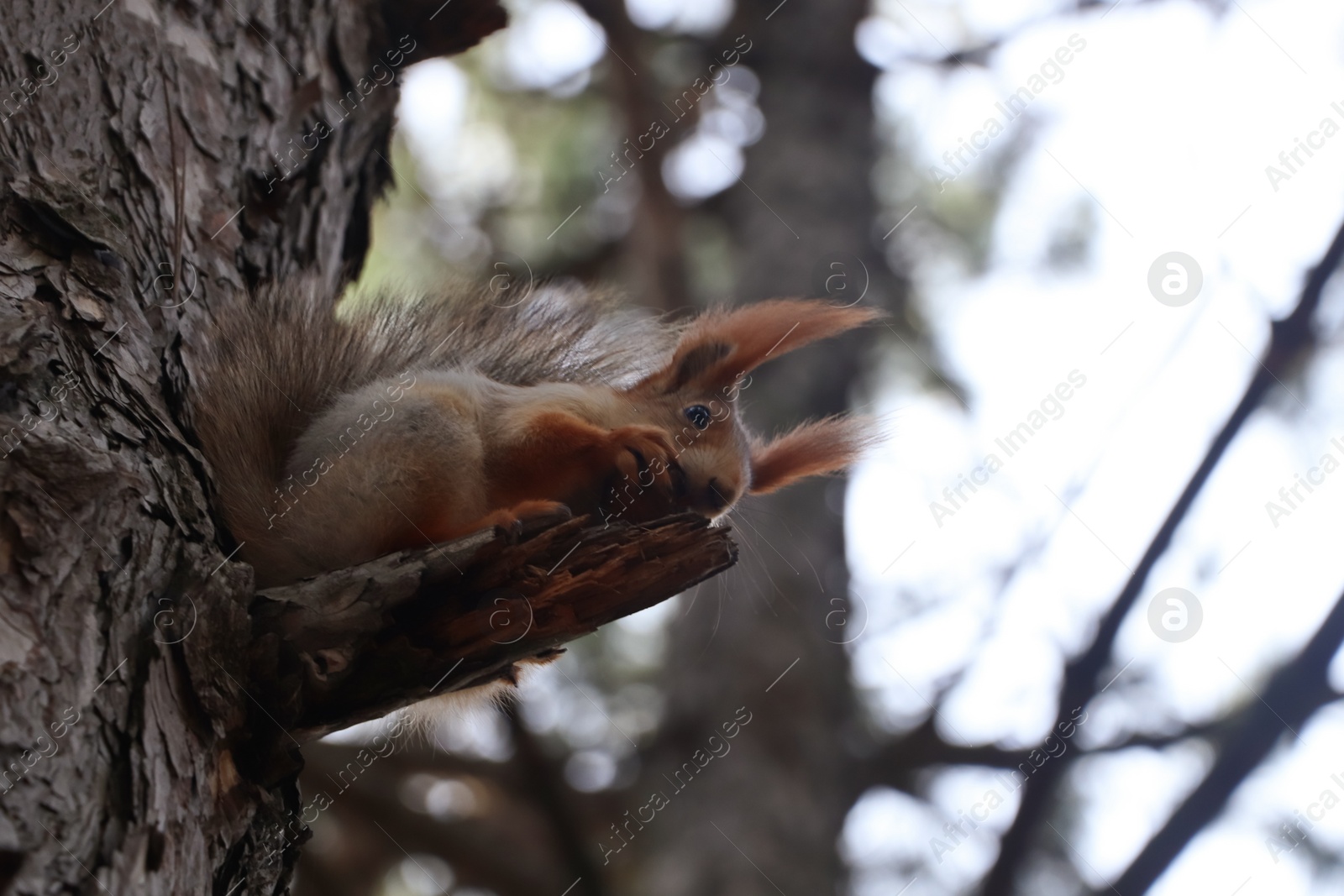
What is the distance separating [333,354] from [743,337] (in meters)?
0.78

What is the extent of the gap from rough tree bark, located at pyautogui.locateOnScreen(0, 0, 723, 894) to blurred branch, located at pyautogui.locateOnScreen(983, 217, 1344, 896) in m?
1.34

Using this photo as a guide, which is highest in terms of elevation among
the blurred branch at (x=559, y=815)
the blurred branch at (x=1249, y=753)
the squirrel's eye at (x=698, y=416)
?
the squirrel's eye at (x=698, y=416)

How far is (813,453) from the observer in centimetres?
206

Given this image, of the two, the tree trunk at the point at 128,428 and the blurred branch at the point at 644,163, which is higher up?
the tree trunk at the point at 128,428

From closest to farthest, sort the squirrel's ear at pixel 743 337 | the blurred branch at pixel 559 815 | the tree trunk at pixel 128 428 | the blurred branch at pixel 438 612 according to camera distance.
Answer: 1. the tree trunk at pixel 128 428
2. the blurred branch at pixel 438 612
3. the squirrel's ear at pixel 743 337
4. the blurred branch at pixel 559 815

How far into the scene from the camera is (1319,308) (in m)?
2.14

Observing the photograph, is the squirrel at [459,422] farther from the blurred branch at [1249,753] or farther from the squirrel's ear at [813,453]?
the blurred branch at [1249,753]

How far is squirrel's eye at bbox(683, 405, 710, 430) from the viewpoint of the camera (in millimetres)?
2023

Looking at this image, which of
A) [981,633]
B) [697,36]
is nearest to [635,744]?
[981,633]

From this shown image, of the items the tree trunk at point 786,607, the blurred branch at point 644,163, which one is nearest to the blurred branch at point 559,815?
the tree trunk at point 786,607

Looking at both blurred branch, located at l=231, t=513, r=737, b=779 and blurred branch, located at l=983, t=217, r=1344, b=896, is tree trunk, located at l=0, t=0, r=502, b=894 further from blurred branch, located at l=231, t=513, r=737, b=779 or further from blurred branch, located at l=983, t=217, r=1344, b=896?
blurred branch, located at l=983, t=217, r=1344, b=896

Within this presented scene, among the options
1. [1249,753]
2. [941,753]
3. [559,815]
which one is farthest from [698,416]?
[941,753]

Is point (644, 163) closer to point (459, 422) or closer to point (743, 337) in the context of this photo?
point (743, 337)

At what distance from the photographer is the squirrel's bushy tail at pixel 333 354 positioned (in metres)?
1.53
